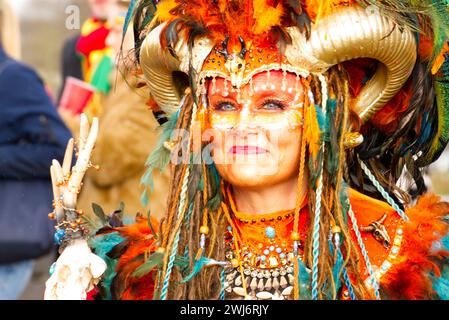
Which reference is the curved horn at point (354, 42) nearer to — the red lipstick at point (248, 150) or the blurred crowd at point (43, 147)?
the red lipstick at point (248, 150)

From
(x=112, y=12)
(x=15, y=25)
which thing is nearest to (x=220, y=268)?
(x=15, y=25)

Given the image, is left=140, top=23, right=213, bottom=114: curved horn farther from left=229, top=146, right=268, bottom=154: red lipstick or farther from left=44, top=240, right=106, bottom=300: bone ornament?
left=44, top=240, right=106, bottom=300: bone ornament

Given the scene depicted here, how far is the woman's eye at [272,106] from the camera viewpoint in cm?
378

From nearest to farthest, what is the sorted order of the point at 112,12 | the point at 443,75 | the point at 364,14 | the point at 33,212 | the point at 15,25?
the point at 364,14, the point at 443,75, the point at 33,212, the point at 15,25, the point at 112,12

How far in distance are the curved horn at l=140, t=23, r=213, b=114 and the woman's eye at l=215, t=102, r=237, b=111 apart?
0.16m

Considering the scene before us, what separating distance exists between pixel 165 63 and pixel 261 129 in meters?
0.52

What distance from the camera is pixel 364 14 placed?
373 cm

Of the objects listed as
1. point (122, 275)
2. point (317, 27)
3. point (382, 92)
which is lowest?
point (122, 275)

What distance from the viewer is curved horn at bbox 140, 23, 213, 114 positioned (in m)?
3.85

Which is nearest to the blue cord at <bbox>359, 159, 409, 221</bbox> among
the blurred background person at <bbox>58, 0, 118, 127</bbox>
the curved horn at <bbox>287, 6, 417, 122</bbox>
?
the curved horn at <bbox>287, 6, 417, 122</bbox>

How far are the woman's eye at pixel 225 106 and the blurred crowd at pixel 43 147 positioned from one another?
2.12 ft

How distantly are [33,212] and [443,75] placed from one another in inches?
94.1

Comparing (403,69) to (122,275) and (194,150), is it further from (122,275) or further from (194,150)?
(122,275)

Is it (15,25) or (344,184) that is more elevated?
(15,25)
